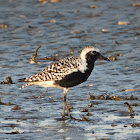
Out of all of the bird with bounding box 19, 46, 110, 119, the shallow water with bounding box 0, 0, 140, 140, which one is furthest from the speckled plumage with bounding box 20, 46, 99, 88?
the shallow water with bounding box 0, 0, 140, 140

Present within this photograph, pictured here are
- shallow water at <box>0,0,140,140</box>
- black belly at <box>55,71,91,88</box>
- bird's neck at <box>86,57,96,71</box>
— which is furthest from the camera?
bird's neck at <box>86,57,96,71</box>

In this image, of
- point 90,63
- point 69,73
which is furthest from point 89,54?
point 69,73

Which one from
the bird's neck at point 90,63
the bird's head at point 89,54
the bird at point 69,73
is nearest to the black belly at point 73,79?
the bird at point 69,73

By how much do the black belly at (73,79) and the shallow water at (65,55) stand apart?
0.66 meters

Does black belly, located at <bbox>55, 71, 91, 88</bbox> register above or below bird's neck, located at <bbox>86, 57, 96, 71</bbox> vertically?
below

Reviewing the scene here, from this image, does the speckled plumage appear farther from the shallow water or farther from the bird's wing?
the shallow water

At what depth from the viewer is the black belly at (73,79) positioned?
11375mm

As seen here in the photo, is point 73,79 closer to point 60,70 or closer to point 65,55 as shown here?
point 60,70

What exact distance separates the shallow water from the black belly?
66 cm

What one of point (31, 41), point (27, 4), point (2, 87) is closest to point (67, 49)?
point (31, 41)

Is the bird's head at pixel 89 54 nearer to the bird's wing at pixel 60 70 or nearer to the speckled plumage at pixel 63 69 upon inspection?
the speckled plumage at pixel 63 69

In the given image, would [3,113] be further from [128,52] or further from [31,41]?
[31,41]

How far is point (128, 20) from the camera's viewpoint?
76.3 ft

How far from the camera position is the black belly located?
37.3 feet
